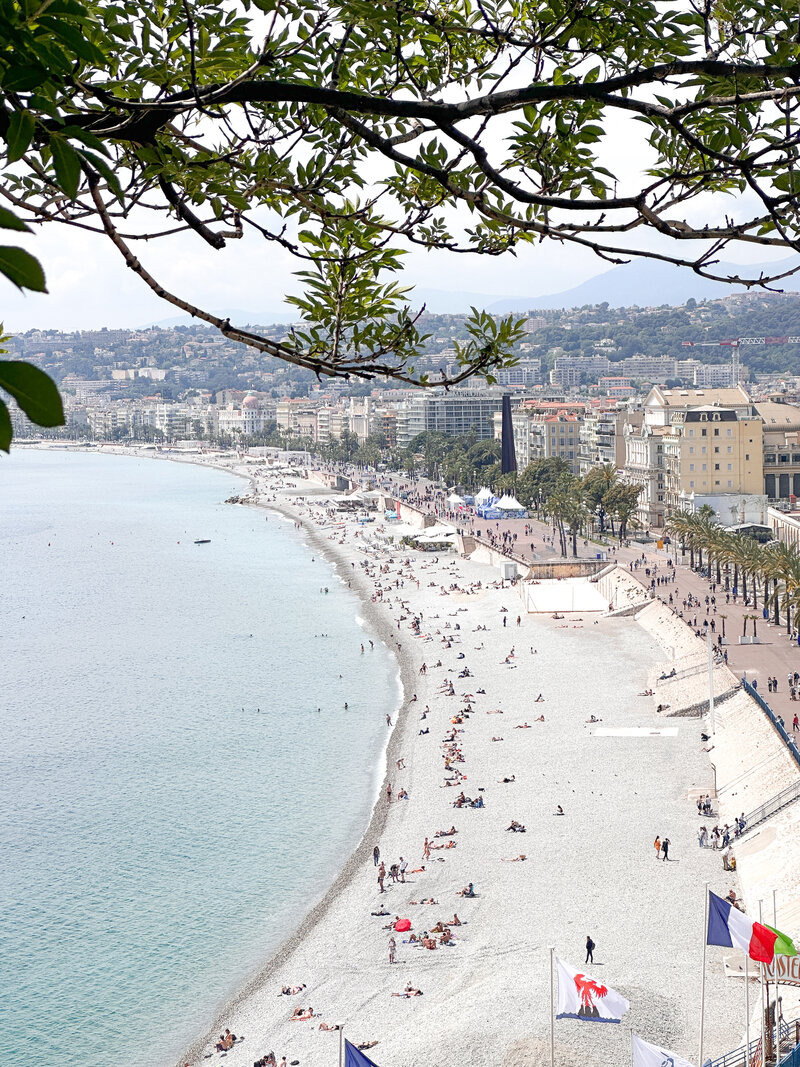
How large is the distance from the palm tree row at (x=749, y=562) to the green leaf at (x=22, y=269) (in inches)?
1240

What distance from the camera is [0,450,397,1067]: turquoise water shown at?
1984 centimetres

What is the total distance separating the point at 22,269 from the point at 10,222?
7cm

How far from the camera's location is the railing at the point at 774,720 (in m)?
22.8

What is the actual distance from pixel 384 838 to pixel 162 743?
10.9 m

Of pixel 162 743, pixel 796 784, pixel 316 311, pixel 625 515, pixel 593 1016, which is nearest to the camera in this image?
pixel 316 311

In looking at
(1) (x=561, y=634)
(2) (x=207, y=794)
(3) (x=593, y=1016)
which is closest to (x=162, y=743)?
(2) (x=207, y=794)

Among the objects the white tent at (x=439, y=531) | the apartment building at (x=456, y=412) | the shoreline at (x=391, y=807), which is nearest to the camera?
the shoreline at (x=391, y=807)

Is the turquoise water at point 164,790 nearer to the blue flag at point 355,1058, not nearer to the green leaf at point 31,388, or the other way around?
the blue flag at point 355,1058

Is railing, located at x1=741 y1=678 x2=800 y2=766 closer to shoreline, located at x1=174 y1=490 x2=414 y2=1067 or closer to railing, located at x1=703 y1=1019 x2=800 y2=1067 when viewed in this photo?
shoreline, located at x1=174 y1=490 x2=414 y2=1067

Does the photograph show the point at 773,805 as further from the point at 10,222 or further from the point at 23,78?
the point at 10,222

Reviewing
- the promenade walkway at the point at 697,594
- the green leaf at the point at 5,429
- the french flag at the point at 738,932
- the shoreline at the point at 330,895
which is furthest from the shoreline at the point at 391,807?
the green leaf at the point at 5,429

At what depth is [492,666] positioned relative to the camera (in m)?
40.3

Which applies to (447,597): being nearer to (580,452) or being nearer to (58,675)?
(58,675)

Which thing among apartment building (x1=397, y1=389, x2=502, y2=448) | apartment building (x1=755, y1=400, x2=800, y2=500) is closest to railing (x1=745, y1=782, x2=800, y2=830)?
apartment building (x1=755, y1=400, x2=800, y2=500)
